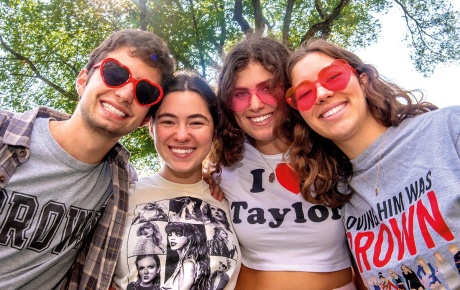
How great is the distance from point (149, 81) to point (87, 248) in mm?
1448

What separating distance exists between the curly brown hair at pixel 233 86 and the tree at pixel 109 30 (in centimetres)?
702

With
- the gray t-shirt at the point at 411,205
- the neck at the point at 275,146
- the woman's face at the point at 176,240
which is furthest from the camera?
the neck at the point at 275,146

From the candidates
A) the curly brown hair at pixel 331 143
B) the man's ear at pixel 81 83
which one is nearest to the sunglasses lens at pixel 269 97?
the curly brown hair at pixel 331 143

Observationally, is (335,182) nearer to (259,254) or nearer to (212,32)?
(259,254)

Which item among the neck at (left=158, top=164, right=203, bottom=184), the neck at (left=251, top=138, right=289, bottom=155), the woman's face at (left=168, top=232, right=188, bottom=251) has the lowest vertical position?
the woman's face at (left=168, top=232, right=188, bottom=251)

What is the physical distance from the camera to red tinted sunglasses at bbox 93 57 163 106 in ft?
9.12

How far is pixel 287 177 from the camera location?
10.4 feet

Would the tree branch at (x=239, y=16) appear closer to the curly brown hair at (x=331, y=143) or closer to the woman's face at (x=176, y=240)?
the curly brown hair at (x=331, y=143)

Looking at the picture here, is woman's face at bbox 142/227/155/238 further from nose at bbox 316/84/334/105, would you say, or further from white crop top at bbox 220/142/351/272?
nose at bbox 316/84/334/105

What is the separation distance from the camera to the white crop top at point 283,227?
2.89 m

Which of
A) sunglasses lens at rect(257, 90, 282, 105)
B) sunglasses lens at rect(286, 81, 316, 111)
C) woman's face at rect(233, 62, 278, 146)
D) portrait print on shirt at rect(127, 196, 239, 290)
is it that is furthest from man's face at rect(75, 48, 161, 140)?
sunglasses lens at rect(286, 81, 316, 111)

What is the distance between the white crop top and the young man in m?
1.00

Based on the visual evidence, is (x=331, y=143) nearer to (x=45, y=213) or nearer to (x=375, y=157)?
(x=375, y=157)

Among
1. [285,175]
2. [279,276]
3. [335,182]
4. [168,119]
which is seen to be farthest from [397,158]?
[168,119]
